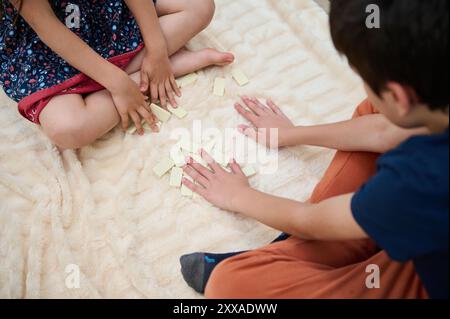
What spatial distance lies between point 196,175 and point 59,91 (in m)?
0.39

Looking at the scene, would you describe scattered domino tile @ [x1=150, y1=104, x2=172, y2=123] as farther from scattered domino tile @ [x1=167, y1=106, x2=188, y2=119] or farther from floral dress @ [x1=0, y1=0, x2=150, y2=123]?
floral dress @ [x1=0, y1=0, x2=150, y2=123]

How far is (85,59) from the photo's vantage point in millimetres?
1128

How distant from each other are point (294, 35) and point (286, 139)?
0.39 metres

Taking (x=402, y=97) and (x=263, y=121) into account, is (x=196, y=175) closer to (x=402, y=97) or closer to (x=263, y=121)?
(x=263, y=121)

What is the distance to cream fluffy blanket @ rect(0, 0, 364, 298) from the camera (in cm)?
106

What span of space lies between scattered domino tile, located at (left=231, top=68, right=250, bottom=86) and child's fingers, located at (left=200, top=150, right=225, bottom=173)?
0.24 m

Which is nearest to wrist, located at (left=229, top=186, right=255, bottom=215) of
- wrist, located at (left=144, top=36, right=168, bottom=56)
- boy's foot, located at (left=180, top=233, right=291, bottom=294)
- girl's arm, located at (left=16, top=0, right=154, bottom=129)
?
boy's foot, located at (left=180, top=233, right=291, bottom=294)

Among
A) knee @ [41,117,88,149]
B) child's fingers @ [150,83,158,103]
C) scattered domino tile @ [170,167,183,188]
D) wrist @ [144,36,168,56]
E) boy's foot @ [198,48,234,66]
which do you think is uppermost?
wrist @ [144,36,168,56]

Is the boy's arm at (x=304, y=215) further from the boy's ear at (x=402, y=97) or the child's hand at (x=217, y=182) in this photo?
the boy's ear at (x=402, y=97)

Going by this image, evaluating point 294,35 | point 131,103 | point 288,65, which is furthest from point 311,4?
point 131,103

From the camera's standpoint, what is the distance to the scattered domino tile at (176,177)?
1.18 metres

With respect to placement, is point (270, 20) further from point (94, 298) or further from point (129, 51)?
point (94, 298)

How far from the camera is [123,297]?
104 centimetres
